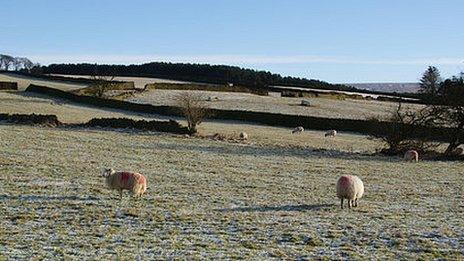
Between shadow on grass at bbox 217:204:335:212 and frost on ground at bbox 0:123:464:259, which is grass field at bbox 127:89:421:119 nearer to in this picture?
frost on ground at bbox 0:123:464:259

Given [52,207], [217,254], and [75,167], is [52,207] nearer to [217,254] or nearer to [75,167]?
[217,254]

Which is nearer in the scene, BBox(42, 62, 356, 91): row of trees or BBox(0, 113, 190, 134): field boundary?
BBox(0, 113, 190, 134): field boundary

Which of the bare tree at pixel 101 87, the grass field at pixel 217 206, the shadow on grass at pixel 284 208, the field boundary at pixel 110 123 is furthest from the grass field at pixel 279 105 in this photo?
the shadow on grass at pixel 284 208

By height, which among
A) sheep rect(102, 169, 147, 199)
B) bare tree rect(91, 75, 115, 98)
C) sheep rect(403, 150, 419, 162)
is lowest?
sheep rect(403, 150, 419, 162)

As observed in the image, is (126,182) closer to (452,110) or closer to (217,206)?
(217,206)

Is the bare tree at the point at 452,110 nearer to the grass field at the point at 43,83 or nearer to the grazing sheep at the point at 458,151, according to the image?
the grazing sheep at the point at 458,151

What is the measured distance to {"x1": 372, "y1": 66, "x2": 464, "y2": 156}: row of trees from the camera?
45750 mm

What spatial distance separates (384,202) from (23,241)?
45.7 ft

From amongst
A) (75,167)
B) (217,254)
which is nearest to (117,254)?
(217,254)

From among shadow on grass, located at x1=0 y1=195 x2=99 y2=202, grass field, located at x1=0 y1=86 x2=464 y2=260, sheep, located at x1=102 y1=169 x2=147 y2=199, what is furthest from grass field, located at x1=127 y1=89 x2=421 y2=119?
shadow on grass, located at x1=0 y1=195 x2=99 y2=202

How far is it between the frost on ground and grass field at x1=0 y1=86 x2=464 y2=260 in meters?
0.05

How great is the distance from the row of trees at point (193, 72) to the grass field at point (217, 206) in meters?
102

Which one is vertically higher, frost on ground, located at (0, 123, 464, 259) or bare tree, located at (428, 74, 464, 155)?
bare tree, located at (428, 74, 464, 155)

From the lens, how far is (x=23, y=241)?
1548 cm
